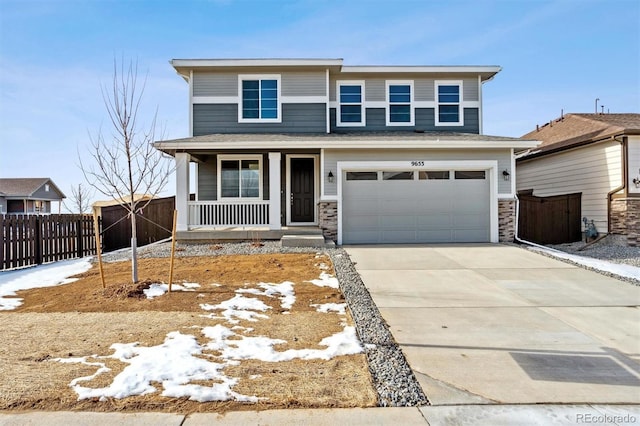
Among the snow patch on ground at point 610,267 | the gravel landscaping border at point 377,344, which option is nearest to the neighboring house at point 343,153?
the gravel landscaping border at point 377,344

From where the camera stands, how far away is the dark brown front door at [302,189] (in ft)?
42.4

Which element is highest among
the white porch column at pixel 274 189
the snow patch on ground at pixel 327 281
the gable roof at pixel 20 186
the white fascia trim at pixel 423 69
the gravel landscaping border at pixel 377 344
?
the white fascia trim at pixel 423 69

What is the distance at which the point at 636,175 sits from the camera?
1095 centimetres

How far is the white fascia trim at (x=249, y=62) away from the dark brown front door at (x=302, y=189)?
11.1ft

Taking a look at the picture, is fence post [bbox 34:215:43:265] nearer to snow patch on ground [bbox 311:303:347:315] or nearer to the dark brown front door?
the dark brown front door

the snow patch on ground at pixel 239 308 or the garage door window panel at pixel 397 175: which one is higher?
the garage door window panel at pixel 397 175

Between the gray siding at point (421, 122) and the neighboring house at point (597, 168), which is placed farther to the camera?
the gray siding at point (421, 122)

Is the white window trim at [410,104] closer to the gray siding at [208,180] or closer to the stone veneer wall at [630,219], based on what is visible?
the gray siding at [208,180]

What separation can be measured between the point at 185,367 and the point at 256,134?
10254 mm

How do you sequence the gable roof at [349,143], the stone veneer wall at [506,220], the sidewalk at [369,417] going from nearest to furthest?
1. the sidewalk at [369,417]
2. the gable roof at [349,143]
3. the stone veneer wall at [506,220]

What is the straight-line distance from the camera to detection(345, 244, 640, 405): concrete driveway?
3.05 meters

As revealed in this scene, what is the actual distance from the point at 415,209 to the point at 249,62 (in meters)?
7.70

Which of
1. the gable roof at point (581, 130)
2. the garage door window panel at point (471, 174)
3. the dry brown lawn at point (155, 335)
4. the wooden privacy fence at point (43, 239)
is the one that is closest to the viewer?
the dry brown lawn at point (155, 335)

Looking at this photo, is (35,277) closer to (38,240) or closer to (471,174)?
(38,240)
